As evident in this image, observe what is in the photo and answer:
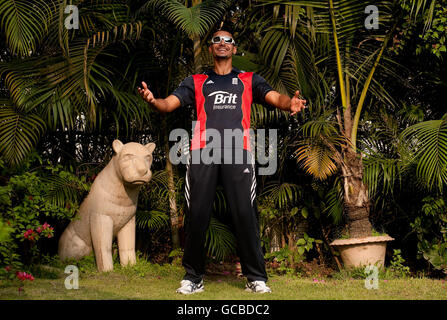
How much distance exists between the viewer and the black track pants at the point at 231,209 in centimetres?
392

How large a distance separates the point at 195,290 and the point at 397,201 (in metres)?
2.82

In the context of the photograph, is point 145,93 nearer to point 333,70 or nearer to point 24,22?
point 24,22

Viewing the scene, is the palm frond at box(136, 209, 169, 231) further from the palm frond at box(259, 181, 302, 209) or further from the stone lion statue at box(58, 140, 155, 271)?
the palm frond at box(259, 181, 302, 209)

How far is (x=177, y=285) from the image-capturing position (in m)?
4.40

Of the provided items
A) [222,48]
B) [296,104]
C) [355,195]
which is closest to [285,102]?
[296,104]

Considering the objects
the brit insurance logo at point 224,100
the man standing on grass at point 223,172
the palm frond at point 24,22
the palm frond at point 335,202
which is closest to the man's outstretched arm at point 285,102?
the man standing on grass at point 223,172

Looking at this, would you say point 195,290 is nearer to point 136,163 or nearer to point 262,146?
point 136,163

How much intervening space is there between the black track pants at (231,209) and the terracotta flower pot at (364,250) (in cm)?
130

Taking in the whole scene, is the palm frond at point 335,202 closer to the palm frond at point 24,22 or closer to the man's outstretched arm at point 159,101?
the man's outstretched arm at point 159,101

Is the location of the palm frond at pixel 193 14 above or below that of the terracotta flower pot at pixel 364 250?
above

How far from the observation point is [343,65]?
5.36m

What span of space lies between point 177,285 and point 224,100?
1598 mm

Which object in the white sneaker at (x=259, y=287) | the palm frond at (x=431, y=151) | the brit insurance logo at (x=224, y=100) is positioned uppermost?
the brit insurance logo at (x=224, y=100)

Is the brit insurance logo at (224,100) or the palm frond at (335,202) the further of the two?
the palm frond at (335,202)
